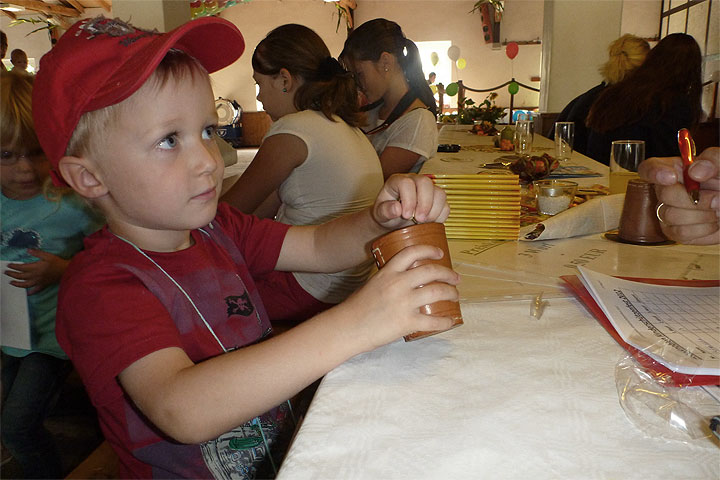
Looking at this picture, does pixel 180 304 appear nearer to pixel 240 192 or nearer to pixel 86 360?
pixel 86 360

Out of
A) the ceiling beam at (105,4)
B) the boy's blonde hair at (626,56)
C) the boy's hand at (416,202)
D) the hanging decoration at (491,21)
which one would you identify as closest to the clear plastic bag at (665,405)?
the boy's hand at (416,202)

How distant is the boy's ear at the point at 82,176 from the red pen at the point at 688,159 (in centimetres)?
107

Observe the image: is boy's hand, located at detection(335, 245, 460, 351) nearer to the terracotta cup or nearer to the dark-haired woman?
the terracotta cup

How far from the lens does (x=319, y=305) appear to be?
1838 mm

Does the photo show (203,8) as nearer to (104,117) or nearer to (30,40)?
(104,117)

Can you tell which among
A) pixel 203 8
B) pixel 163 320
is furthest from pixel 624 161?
pixel 203 8

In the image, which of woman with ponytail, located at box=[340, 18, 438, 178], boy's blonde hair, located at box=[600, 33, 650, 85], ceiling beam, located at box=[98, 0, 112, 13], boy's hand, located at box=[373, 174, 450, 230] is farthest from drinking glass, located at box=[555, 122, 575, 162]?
ceiling beam, located at box=[98, 0, 112, 13]

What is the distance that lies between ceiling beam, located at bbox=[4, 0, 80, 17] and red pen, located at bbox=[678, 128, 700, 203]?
12.3 m

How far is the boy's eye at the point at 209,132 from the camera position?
3.17 feet

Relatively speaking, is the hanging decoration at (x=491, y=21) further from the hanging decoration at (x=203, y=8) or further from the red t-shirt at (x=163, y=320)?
the red t-shirt at (x=163, y=320)

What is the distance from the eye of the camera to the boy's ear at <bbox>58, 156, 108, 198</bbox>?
0.90 m

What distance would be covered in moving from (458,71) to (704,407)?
15.5 meters

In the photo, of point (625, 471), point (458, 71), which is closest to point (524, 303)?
point (625, 471)

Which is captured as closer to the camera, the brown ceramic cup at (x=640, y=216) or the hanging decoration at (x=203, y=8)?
the brown ceramic cup at (x=640, y=216)
